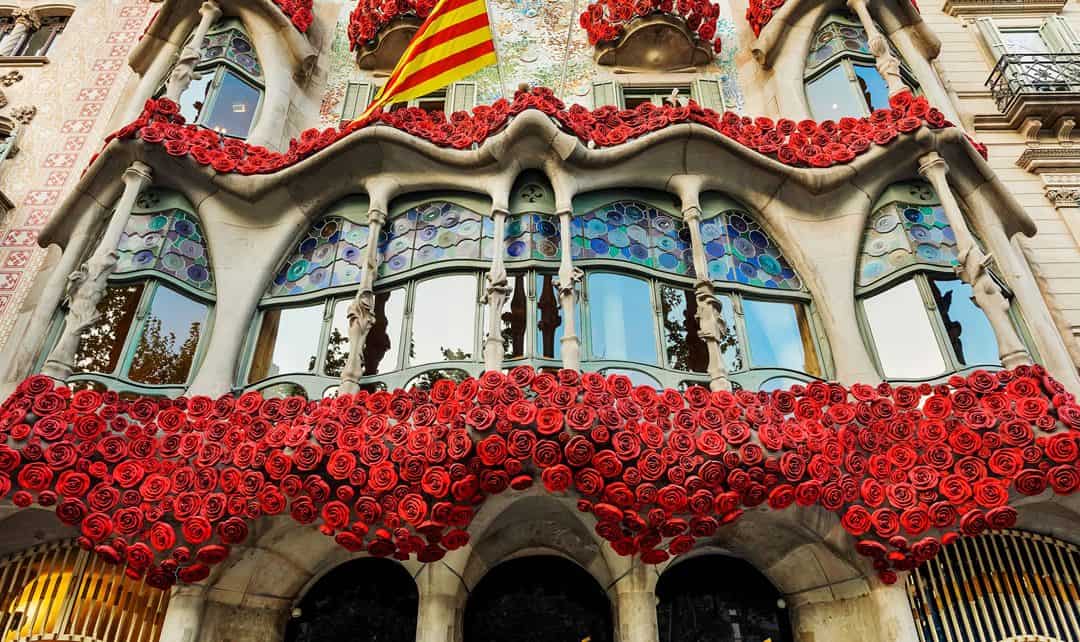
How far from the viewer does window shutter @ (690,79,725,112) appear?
1209 cm

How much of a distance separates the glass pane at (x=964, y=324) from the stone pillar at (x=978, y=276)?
0.31m

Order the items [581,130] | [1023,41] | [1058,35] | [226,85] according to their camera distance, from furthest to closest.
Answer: [1023,41] < [1058,35] < [226,85] < [581,130]

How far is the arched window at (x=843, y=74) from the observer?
11023mm

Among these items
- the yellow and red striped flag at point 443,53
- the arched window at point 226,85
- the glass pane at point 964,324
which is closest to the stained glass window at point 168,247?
the arched window at point 226,85

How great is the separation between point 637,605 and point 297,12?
A: 11.1m

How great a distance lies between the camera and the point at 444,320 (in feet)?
27.9

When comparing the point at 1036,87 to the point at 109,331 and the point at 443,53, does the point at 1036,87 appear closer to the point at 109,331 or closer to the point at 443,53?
the point at 443,53

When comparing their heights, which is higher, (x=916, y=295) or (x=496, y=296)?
(x=916, y=295)

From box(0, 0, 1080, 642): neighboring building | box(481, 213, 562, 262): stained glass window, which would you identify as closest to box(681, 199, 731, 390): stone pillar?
box(0, 0, 1080, 642): neighboring building

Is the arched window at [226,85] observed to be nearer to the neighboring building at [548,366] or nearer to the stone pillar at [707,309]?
the neighboring building at [548,366]

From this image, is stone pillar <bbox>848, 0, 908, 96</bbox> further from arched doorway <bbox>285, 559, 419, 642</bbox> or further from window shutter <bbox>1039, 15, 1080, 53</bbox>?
arched doorway <bbox>285, 559, 419, 642</bbox>

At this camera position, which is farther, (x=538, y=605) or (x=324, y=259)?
(x=324, y=259)

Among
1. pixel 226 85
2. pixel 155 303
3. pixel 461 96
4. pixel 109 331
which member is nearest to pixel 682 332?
pixel 461 96

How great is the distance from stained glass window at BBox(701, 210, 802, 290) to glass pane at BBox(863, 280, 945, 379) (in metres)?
1.04
